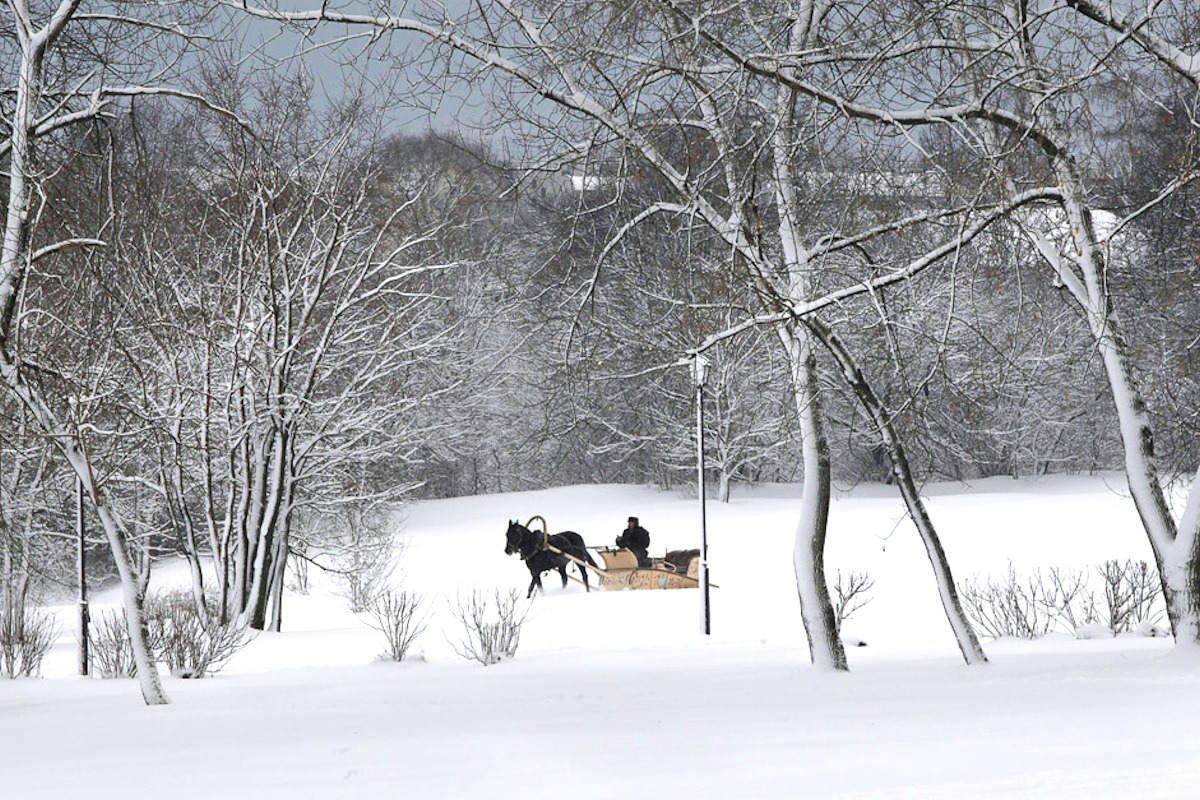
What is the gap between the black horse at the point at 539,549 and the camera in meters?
23.0

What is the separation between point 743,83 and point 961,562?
21939mm

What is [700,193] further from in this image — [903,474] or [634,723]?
[634,723]

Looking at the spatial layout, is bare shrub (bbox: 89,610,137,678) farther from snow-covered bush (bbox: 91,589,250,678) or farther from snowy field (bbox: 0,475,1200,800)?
snowy field (bbox: 0,475,1200,800)

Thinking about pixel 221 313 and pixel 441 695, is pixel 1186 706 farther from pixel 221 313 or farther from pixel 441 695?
pixel 221 313

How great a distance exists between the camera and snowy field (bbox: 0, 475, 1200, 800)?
531 cm

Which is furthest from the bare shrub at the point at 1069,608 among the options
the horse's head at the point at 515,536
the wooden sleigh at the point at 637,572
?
the horse's head at the point at 515,536

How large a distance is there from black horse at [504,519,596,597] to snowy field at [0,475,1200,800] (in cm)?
541

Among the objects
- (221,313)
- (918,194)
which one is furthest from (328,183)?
(918,194)

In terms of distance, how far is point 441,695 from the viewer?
30.9 feet

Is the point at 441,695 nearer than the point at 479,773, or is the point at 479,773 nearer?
the point at 479,773

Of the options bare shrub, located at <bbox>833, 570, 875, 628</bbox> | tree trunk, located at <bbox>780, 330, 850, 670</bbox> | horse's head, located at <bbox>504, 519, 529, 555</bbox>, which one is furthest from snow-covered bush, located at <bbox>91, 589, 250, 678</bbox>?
horse's head, located at <bbox>504, 519, 529, 555</bbox>

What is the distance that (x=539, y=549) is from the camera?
23172mm

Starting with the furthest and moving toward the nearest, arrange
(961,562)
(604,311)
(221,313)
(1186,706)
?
(604,311)
(961,562)
(221,313)
(1186,706)

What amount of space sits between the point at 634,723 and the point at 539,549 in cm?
1601
